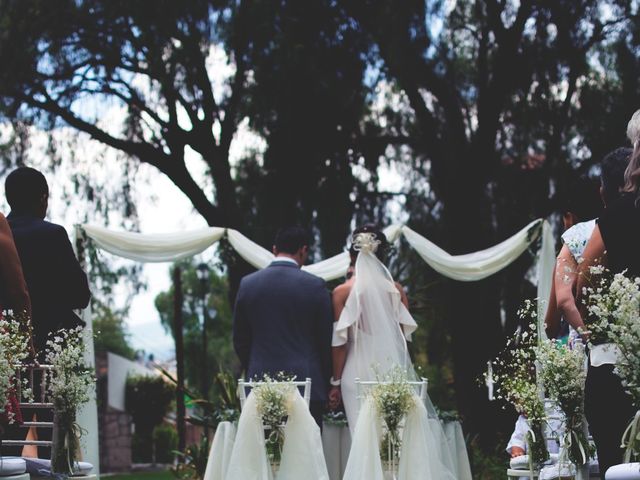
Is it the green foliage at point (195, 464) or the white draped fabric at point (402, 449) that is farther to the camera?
the green foliage at point (195, 464)

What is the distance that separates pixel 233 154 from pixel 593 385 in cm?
1063

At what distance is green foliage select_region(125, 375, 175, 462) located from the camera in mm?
25875

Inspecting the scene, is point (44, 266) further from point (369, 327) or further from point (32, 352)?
point (369, 327)

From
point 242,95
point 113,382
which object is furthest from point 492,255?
point 113,382

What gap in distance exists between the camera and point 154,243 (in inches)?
353

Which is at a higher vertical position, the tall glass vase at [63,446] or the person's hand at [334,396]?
the person's hand at [334,396]

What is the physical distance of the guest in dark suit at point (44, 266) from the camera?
444 centimetres

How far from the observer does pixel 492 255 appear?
9188mm

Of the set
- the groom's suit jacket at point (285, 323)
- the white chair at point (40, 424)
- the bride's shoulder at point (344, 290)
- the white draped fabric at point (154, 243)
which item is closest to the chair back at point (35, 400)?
the white chair at point (40, 424)

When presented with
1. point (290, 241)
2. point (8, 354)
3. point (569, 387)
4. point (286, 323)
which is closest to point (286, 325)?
point (286, 323)

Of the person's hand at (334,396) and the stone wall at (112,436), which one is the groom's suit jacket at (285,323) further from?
the stone wall at (112,436)

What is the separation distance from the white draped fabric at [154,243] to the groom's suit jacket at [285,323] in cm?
342

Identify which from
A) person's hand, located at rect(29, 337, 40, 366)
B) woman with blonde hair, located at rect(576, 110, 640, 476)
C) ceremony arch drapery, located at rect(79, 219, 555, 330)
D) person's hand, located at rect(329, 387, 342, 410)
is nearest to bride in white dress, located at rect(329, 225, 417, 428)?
person's hand, located at rect(329, 387, 342, 410)

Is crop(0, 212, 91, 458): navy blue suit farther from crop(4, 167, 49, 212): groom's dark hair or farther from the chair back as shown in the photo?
the chair back
